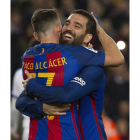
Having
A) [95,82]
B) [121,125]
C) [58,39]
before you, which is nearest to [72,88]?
[95,82]

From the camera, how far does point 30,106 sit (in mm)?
2297

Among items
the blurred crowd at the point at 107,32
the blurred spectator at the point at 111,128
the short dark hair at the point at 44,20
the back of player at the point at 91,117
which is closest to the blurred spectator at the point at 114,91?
the blurred crowd at the point at 107,32

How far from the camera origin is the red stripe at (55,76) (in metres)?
2.22

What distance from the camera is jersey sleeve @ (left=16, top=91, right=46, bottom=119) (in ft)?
7.42

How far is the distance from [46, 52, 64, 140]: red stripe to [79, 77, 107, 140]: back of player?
283 mm

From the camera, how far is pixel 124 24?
6246 mm

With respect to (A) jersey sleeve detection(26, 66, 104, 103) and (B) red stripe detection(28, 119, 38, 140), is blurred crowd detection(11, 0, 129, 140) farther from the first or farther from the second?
(A) jersey sleeve detection(26, 66, 104, 103)

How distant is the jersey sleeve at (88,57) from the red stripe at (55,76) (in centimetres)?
15

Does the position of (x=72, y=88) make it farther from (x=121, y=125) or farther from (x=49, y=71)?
(x=121, y=125)

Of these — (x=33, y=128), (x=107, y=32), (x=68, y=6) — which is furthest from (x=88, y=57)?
(x=68, y=6)

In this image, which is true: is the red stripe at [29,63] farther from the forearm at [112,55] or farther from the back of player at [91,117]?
the forearm at [112,55]

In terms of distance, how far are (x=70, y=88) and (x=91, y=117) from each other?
1.45 ft

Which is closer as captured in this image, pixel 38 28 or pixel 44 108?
pixel 44 108

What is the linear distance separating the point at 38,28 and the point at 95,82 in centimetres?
74
